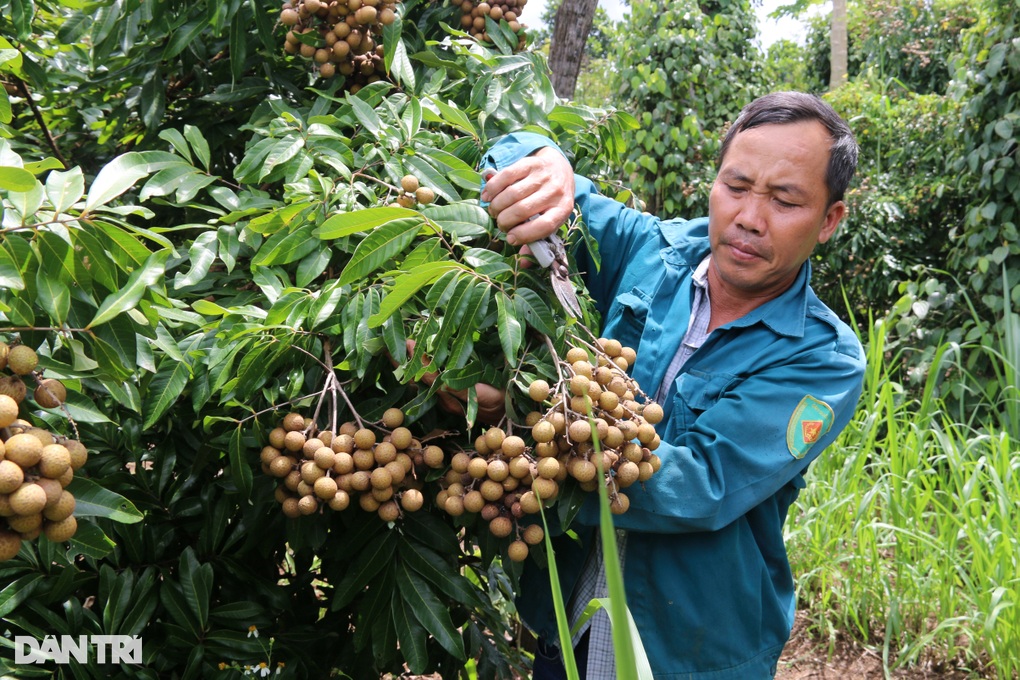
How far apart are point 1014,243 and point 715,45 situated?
2.71 meters

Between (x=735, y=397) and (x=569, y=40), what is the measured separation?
191 cm

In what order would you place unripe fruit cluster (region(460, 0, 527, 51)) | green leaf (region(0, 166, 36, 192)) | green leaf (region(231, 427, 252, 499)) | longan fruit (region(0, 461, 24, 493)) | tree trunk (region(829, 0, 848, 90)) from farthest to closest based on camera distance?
1. tree trunk (region(829, 0, 848, 90))
2. unripe fruit cluster (region(460, 0, 527, 51))
3. green leaf (region(231, 427, 252, 499))
4. green leaf (region(0, 166, 36, 192))
5. longan fruit (region(0, 461, 24, 493))

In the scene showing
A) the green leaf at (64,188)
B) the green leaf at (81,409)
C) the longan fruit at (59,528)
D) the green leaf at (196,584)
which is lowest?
the green leaf at (196,584)

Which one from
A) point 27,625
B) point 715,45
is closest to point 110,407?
point 27,625

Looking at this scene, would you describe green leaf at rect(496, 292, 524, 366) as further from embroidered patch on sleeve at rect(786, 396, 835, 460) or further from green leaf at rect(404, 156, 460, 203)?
embroidered patch on sleeve at rect(786, 396, 835, 460)

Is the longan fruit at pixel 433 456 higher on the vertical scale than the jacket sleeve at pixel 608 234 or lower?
lower

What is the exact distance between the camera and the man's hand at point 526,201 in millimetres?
1402

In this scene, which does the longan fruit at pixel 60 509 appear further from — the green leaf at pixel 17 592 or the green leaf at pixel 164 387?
the green leaf at pixel 17 592

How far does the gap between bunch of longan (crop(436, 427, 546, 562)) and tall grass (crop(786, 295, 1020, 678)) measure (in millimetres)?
2080

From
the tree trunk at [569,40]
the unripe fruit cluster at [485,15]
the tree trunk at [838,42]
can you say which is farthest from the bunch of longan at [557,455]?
the tree trunk at [838,42]

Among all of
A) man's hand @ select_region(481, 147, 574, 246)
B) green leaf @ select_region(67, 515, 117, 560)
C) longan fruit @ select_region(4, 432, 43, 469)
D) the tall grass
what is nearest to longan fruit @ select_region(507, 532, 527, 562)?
man's hand @ select_region(481, 147, 574, 246)

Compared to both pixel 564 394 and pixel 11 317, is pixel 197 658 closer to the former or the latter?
pixel 11 317

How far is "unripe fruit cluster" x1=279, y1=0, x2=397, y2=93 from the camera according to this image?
1.85 metres

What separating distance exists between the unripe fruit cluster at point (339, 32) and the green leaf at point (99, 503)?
108cm
